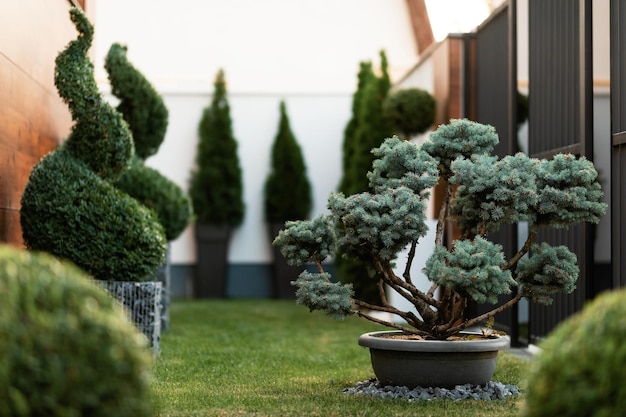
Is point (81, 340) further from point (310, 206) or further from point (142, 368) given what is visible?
point (310, 206)

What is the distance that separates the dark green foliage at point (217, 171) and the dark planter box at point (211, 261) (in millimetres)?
158

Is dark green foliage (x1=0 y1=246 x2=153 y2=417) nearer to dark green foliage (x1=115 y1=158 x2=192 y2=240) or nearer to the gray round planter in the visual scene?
the gray round planter

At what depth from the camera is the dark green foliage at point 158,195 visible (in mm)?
8367

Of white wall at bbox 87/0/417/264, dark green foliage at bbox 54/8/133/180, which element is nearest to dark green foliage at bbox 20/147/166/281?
dark green foliage at bbox 54/8/133/180

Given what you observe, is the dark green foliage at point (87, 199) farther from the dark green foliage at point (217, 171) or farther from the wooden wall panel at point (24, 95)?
the dark green foliage at point (217, 171)

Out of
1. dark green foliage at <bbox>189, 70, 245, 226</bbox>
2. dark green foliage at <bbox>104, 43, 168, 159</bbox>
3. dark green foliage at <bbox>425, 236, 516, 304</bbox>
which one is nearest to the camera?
dark green foliage at <bbox>425, 236, 516, 304</bbox>

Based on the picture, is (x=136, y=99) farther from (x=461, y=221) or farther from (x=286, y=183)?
(x=286, y=183)

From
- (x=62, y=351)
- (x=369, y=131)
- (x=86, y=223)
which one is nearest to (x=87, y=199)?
(x=86, y=223)

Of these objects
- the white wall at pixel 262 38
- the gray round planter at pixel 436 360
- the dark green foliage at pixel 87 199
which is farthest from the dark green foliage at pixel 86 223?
the white wall at pixel 262 38

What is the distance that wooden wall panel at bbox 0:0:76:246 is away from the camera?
6.08 meters

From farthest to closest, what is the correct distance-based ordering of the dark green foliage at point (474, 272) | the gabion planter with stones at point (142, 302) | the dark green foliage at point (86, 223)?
the gabion planter with stones at point (142, 302) → the dark green foliage at point (86, 223) → the dark green foliage at point (474, 272)

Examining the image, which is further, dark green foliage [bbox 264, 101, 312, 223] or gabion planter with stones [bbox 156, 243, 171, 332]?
dark green foliage [bbox 264, 101, 312, 223]

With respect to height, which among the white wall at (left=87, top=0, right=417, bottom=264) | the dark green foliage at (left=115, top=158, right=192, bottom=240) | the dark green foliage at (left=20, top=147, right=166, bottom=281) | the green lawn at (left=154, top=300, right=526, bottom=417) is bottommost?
the green lawn at (left=154, top=300, right=526, bottom=417)

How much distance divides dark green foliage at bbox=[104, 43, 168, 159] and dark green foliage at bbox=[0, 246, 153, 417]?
5961 millimetres
